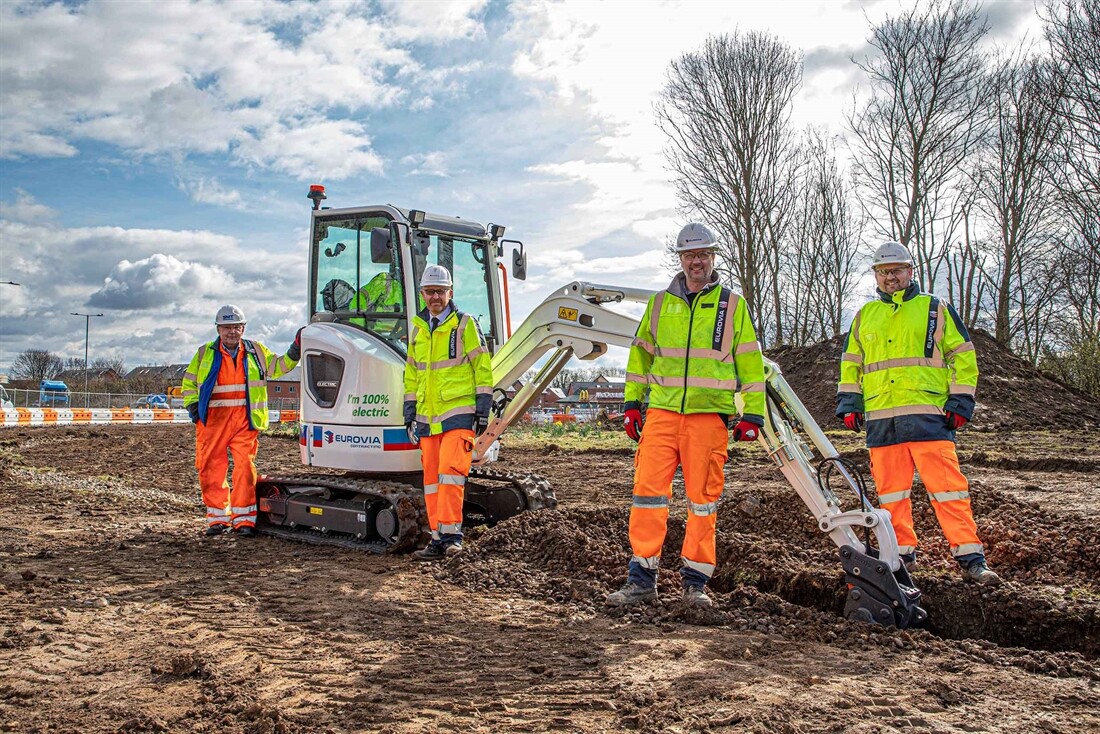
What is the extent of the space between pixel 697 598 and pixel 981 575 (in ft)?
5.66

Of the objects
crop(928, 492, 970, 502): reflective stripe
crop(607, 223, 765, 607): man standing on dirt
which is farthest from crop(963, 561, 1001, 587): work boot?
crop(607, 223, 765, 607): man standing on dirt

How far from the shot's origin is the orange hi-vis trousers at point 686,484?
15.9ft

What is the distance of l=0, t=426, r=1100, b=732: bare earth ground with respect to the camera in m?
3.26

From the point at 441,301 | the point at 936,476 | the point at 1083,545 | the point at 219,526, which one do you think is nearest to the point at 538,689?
the point at 936,476

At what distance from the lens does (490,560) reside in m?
6.20

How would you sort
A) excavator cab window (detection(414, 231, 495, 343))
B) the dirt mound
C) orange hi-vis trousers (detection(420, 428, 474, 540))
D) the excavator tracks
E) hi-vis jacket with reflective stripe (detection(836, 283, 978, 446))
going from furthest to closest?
the dirt mound < excavator cab window (detection(414, 231, 495, 343)) < the excavator tracks < orange hi-vis trousers (detection(420, 428, 474, 540)) < hi-vis jacket with reflective stripe (detection(836, 283, 978, 446))

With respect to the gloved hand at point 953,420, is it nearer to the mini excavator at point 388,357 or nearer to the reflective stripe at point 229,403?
the mini excavator at point 388,357

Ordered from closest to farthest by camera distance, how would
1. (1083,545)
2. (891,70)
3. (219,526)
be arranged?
(1083,545)
(219,526)
(891,70)

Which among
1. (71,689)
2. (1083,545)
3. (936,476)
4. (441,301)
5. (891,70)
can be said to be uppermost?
(891,70)

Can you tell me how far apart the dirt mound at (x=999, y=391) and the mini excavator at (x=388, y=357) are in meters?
12.0

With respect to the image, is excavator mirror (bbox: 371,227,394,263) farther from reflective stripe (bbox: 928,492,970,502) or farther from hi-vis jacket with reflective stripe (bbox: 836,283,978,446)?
reflective stripe (bbox: 928,492,970,502)

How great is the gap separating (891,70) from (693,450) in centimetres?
2142

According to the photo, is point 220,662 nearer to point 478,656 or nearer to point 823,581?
point 478,656

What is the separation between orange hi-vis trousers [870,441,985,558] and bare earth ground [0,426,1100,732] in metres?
0.29
